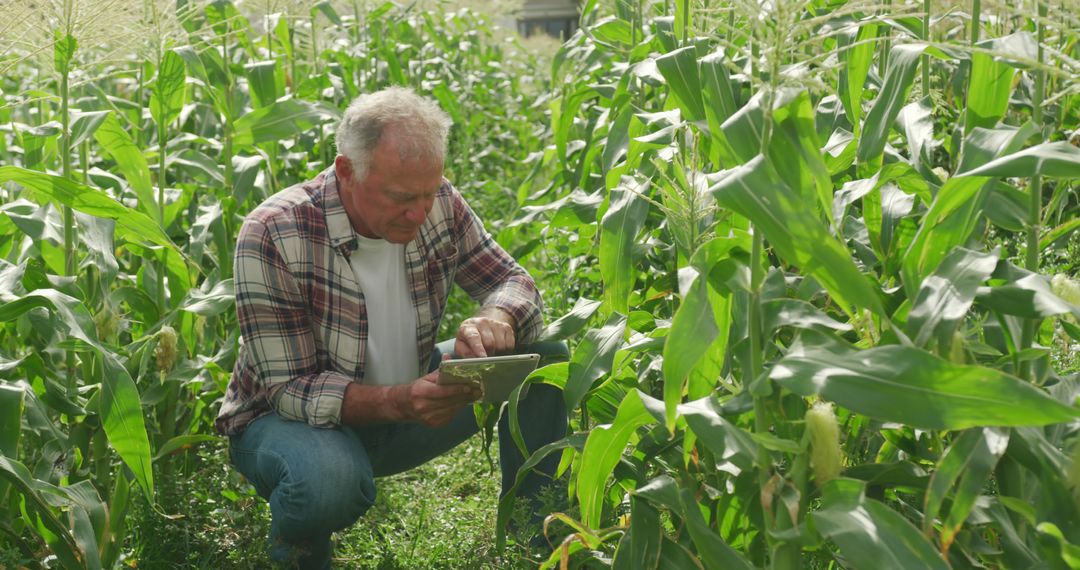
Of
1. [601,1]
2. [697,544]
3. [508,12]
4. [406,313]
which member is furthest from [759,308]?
[508,12]

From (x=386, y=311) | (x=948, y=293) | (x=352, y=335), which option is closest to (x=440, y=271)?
(x=386, y=311)

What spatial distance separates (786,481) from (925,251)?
456 millimetres

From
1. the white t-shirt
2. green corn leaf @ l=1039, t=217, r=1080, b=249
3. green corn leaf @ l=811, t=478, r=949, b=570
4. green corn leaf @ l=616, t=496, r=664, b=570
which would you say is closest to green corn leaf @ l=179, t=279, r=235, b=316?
the white t-shirt

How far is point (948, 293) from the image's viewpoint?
5.65ft

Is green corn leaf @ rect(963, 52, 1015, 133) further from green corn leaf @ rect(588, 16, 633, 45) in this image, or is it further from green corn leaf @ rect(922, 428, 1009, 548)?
green corn leaf @ rect(588, 16, 633, 45)

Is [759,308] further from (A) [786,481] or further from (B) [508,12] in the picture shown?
(B) [508,12]

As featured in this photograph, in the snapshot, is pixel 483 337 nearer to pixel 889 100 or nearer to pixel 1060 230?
pixel 889 100

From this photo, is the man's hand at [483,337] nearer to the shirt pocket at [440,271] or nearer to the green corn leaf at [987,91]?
the shirt pocket at [440,271]

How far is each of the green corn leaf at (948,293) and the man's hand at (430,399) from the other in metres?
1.27

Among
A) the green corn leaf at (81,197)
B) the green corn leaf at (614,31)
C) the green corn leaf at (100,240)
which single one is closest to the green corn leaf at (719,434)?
the green corn leaf at (81,197)

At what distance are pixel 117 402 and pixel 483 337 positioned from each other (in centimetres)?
93

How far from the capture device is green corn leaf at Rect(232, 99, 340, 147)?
12.2 feet

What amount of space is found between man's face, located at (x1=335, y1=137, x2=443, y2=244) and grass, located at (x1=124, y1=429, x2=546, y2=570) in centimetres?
91

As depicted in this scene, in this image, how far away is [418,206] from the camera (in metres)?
2.92
